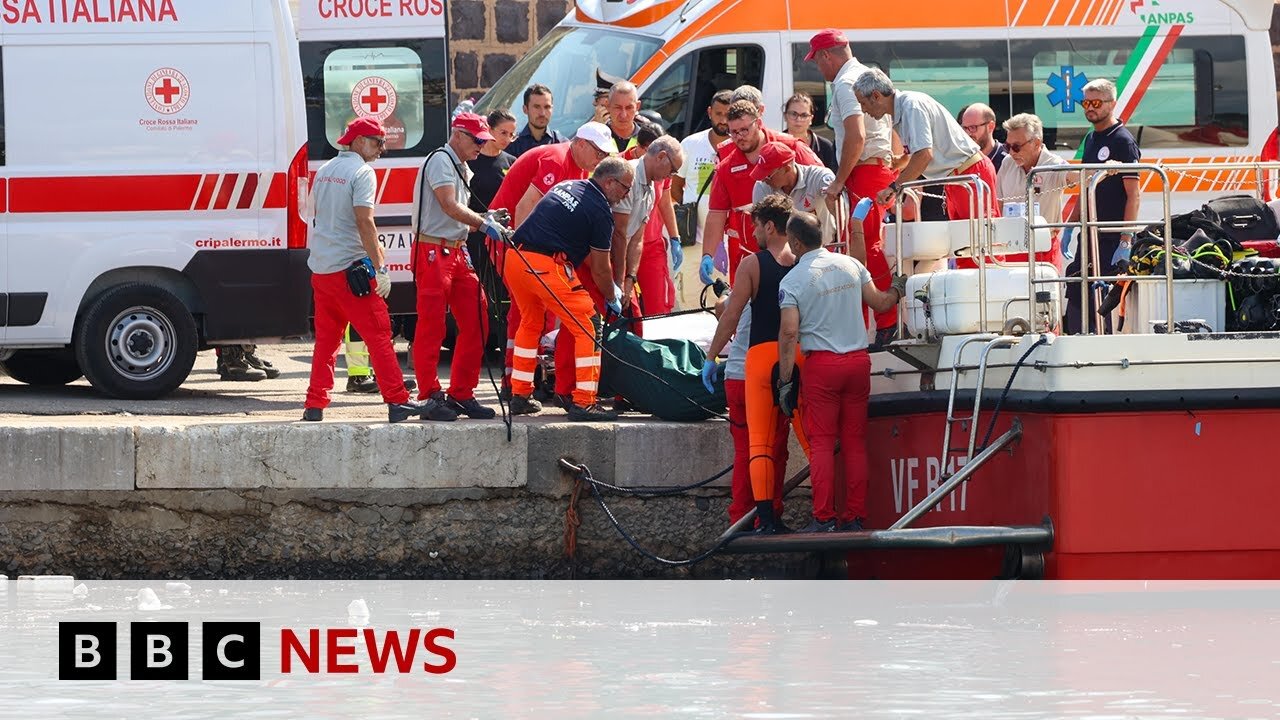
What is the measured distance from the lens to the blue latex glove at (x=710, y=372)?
10.4 metres

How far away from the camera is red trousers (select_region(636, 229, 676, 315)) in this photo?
38.5ft

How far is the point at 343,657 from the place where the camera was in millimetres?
8617

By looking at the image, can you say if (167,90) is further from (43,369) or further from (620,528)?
(620,528)

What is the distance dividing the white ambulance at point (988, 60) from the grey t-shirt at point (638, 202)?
2.47 metres

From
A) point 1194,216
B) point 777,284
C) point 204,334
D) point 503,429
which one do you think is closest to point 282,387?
point 204,334

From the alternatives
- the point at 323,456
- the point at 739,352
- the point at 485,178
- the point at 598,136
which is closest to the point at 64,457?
the point at 323,456

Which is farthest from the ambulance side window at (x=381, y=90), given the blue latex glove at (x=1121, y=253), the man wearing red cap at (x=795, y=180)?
the blue latex glove at (x=1121, y=253)

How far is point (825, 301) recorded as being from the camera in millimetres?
Result: 9680

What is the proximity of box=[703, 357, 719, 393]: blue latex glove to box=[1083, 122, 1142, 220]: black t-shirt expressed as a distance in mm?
2437

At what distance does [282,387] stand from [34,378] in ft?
5.05

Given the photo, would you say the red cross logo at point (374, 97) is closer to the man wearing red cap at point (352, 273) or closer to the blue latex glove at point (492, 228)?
the man wearing red cap at point (352, 273)

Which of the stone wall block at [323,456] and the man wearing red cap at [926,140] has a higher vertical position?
the man wearing red cap at [926,140]

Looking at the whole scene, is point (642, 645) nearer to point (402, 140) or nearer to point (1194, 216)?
point (1194, 216)

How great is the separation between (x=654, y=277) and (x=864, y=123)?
162 centimetres
